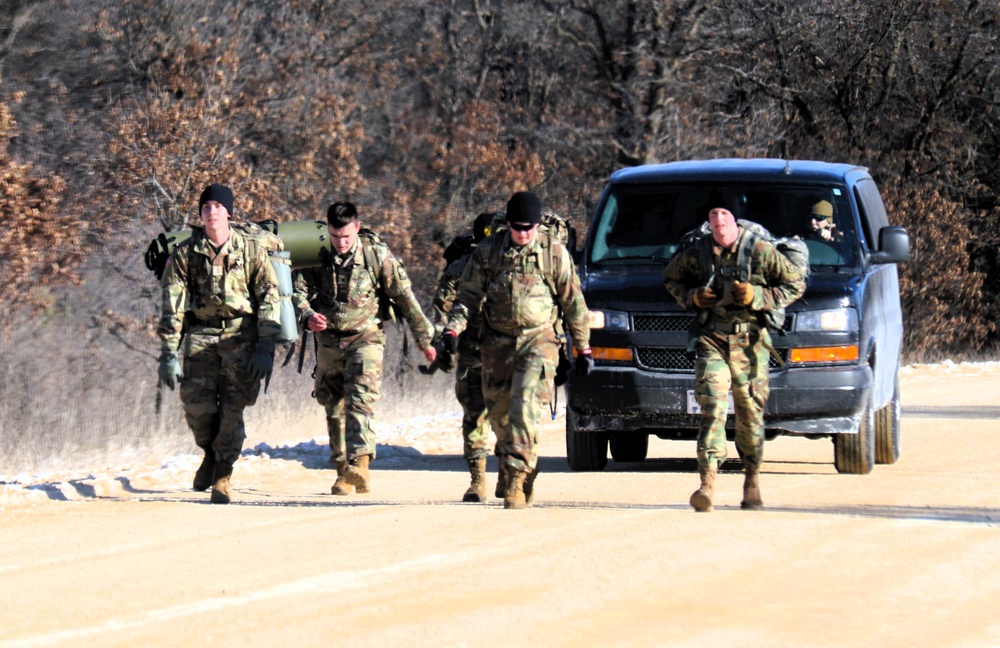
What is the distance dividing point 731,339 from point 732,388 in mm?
305

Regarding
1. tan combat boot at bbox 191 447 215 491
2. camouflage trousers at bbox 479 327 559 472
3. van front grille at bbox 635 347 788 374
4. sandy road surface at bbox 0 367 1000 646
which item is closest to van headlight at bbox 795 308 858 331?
van front grille at bbox 635 347 788 374

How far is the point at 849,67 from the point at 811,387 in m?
21.1

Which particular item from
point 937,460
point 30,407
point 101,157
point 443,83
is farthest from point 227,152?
point 443,83

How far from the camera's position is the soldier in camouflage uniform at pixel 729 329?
9.41m

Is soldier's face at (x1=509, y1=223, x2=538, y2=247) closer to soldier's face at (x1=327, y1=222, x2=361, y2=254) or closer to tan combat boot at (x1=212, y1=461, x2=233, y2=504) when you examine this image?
soldier's face at (x1=327, y1=222, x2=361, y2=254)

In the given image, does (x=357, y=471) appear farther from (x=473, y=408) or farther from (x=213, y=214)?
(x=213, y=214)

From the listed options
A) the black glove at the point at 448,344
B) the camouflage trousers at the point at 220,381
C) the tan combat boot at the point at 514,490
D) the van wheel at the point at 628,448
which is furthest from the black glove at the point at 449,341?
the van wheel at the point at 628,448

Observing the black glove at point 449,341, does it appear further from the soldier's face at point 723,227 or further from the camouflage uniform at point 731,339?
the soldier's face at point 723,227

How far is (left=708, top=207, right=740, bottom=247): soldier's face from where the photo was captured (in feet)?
30.8

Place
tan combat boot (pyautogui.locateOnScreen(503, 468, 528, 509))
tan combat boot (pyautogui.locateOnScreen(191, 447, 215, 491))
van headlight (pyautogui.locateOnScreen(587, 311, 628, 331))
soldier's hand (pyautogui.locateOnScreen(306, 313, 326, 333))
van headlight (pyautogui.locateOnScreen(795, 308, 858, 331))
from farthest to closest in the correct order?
1. van headlight (pyautogui.locateOnScreen(587, 311, 628, 331))
2. van headlight (pyautogui.locateOnScreen(795, 308, 858, 331))
3. tan combat boot (pyautogui.locateOnScreen(191, 447, 215, 491))
4. soldier's hand (pyautogui.locateOnScreen(306, 313, 326, 333))
5. tan combat boot (pyautogui.locateOnScreen(503, 468, 528, 509))

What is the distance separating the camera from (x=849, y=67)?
3111 cm

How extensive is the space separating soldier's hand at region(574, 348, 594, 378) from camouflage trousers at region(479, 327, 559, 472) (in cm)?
14

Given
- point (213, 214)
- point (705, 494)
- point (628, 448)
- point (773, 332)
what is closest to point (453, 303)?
point (213, 214)

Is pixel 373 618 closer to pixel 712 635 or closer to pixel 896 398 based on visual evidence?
pixel 712 635
